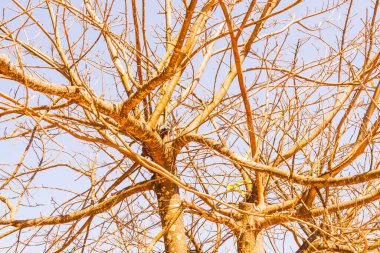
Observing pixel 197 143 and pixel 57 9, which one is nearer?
pixel 57 9

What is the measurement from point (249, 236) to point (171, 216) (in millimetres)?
628

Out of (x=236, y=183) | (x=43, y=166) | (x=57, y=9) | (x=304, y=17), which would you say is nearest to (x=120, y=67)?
(x=57, y=9)

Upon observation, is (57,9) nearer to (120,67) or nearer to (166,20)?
(120,67)

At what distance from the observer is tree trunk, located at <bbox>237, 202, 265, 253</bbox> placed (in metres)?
3.56

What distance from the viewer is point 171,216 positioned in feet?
11.7

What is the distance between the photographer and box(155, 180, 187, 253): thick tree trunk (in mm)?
3467

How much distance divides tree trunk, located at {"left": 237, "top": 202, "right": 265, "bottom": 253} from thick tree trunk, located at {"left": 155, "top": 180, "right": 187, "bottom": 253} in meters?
0.45

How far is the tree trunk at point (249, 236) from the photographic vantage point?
3.56 meters

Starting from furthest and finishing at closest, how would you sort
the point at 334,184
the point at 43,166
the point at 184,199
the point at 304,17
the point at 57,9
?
the point at 304,17
the point at 43,166
the point at 184,199
the point at 57,9
the point at 334,184

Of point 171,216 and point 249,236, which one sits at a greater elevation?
point 171,216

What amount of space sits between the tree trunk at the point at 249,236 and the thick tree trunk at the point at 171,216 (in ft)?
1.49

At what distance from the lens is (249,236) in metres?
3.57

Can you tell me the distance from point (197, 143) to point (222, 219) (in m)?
0.67

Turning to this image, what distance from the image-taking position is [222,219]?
3.63 metres
